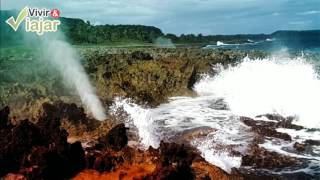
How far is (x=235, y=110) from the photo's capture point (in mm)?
18703

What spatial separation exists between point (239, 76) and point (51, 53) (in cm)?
1053

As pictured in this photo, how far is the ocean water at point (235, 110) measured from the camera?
12992 millimetres

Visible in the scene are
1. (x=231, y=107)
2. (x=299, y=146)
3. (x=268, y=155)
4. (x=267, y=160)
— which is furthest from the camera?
(x=231, y=107)

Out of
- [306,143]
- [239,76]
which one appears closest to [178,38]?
[239,76]

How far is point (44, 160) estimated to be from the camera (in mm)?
9047

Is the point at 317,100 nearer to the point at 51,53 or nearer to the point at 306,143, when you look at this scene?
the point at 306,143

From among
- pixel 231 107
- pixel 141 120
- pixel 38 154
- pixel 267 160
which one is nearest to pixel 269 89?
pixel 231 107

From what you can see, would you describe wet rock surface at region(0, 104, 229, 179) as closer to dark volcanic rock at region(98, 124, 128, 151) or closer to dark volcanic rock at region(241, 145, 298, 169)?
dark volcanic rock at region(98, 124, 128, 151)

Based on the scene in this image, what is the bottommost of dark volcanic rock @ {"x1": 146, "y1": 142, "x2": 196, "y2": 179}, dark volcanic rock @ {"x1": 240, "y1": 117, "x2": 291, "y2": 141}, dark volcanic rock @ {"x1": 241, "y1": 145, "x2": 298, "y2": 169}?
dark volcanic rock @ {"x1": 241, "y1": 145, "x2": 298, "y2": 169}

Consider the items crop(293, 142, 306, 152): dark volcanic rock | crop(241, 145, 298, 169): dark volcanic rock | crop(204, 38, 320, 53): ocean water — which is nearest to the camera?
crop(241, 145, 298, 169): dark volcanic rock

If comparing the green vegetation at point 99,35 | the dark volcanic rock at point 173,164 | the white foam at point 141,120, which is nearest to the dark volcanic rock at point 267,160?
the dark volcanic rock at point 173,164

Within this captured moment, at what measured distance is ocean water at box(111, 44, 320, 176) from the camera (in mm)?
12992

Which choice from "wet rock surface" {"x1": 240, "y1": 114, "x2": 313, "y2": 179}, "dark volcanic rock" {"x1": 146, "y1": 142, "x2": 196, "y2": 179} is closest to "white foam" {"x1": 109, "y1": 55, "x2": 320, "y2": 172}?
"wet rock surface" {"x1": 240, "y1": 114, "x2": 313, "y2": 179}

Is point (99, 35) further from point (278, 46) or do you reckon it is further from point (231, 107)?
point (231, 107)
